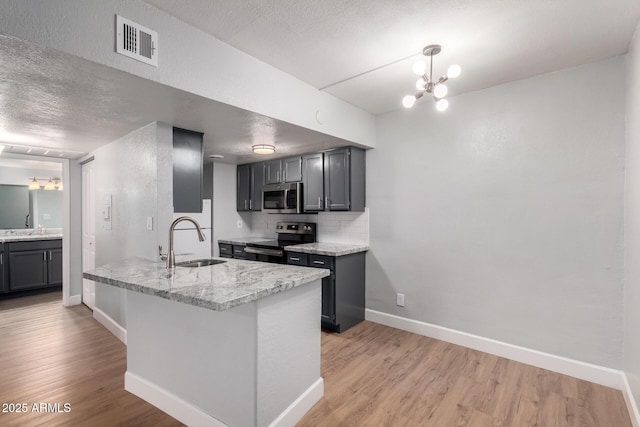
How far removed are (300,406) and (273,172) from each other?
10.5 ft

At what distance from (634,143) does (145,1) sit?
3.15 meters

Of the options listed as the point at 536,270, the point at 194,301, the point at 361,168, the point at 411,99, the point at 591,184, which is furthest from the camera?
the point at 361,168

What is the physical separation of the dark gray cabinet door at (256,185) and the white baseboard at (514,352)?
2396mm

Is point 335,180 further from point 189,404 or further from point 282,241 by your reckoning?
point 189,404

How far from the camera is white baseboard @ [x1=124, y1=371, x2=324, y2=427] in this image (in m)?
1.84

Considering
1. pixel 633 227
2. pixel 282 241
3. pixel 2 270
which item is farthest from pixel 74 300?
pixel 633 227

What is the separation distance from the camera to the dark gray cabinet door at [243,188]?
4820mm

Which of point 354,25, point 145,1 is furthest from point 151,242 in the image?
point 354,25

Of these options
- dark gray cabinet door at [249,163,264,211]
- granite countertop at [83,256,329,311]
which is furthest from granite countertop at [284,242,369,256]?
dark gray cabinet door at [249,163,264,211]

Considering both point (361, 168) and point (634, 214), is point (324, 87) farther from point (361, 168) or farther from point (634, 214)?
point (634, 214)

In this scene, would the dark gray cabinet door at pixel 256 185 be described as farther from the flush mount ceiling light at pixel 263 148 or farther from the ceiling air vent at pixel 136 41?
the ceiling air vent at pixel 136 41

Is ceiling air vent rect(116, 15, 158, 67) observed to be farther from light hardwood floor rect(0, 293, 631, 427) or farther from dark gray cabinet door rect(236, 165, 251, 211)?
dark gray cabinet door rect(236, 165, 251, 211)

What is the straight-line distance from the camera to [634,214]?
1.96 m

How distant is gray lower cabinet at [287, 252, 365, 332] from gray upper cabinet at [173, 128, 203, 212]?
1.36 meters
